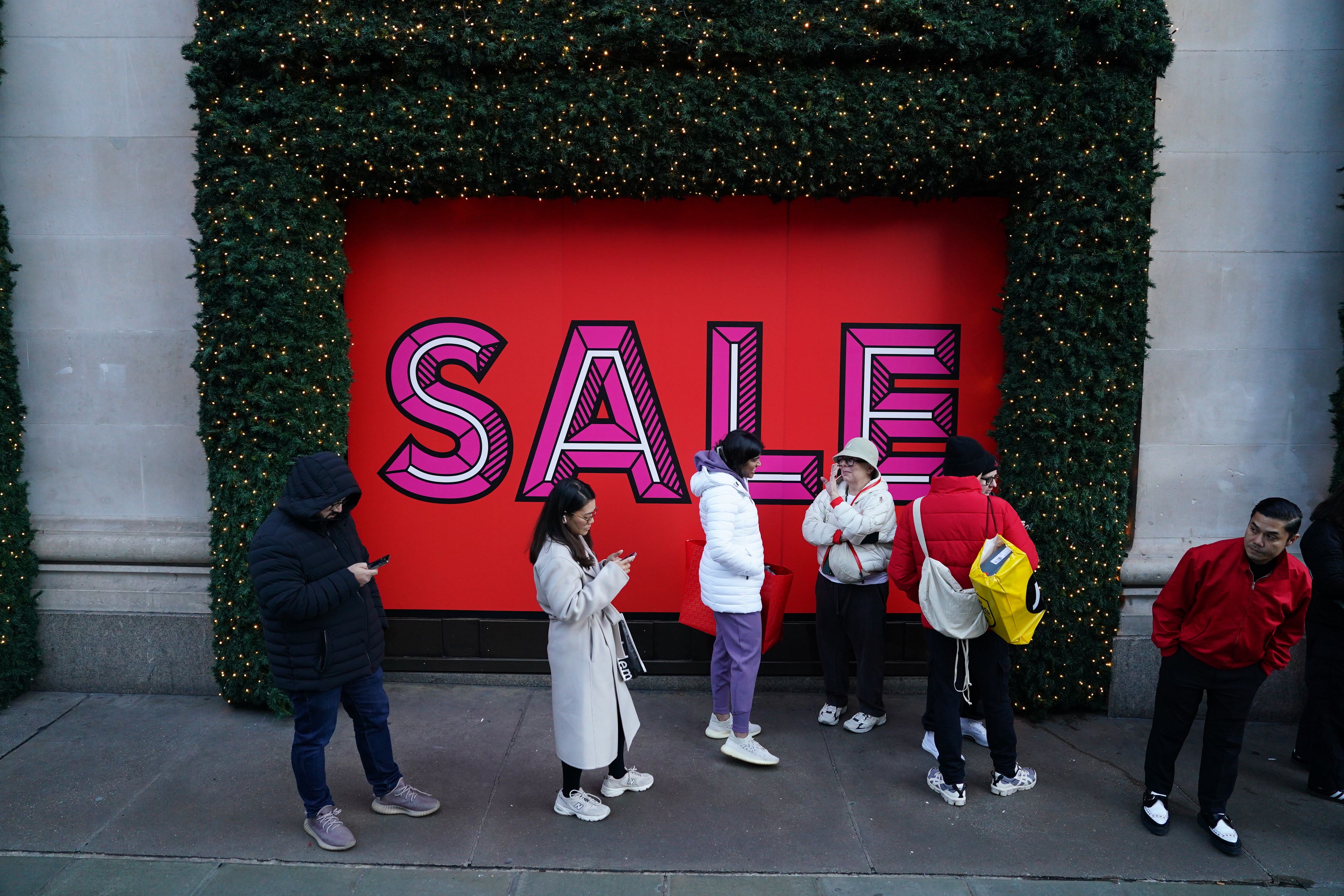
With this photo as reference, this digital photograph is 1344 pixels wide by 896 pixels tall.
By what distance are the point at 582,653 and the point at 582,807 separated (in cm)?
88

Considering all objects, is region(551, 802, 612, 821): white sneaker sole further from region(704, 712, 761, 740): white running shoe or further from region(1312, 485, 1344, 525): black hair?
A: region(1312, 485, 1344, 525): black hair

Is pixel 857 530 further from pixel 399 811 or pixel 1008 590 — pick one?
pixel 399 811

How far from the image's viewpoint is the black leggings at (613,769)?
159 inches

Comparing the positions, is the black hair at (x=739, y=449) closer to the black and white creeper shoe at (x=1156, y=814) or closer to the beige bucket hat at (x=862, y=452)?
the beige bucket hat at (x=862, y=452)

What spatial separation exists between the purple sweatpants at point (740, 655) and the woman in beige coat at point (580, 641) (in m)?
0.77

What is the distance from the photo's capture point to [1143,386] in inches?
211

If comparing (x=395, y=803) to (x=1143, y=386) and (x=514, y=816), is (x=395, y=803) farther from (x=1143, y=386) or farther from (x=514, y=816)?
(x=1143, y=386)

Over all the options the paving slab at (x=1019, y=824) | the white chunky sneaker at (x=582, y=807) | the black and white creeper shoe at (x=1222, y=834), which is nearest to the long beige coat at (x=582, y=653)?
the white chunky sneaker at (x=582, y=807)

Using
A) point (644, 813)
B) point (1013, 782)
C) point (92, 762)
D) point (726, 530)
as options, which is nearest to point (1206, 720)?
point (1013, 782)

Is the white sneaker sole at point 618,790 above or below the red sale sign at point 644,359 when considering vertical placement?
below

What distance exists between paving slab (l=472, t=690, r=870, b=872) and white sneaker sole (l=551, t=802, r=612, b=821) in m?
0.02

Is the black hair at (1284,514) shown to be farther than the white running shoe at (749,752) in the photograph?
No

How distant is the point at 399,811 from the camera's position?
163 inches

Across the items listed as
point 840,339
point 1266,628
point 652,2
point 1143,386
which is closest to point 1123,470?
point 1143,386
